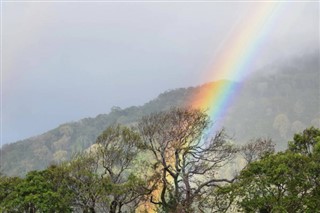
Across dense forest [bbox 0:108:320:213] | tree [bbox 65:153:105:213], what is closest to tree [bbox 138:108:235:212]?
dense forest [bbox 0:108:320:213]

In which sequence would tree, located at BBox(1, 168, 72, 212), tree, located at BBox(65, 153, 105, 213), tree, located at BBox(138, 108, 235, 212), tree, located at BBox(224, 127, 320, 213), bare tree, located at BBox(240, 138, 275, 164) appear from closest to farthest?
tree, located at BBox(224, 127, 320, 213), tree, located at BBox(138, 108, 235, 212), tree, located at BBox(1, 168, 72, 212), tree, located at BBox(65, 153, 105, 213), bare tree, located at BBox(240, 138, 275, 164)

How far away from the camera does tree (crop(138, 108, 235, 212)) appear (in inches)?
1283

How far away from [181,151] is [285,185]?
1112 centimetres

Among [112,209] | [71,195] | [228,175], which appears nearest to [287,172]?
[112,209]

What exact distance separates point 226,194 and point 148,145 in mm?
10289

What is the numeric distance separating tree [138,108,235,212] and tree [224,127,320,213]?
697 centimetres

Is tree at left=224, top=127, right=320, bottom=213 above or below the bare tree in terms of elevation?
below

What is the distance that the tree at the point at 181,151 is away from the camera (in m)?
32.6

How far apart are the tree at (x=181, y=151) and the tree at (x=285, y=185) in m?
6.97

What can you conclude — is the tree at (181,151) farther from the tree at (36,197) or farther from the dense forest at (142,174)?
the tree at (36,197)

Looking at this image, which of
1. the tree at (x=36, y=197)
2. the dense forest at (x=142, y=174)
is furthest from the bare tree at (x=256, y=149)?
the tree at (x=36, y=197)

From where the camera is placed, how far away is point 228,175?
16525cm

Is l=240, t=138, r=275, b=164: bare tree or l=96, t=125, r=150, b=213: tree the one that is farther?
l=240, t=138, r=275, b=164: bare tree

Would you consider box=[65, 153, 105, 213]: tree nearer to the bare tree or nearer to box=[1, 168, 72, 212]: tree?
box=[1, 168, 72, 212]: tree
